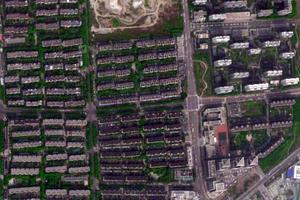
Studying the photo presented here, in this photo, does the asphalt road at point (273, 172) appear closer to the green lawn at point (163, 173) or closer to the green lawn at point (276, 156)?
the green lawn at point (276, 156)

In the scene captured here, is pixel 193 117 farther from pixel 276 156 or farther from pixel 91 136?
pixel 91 136

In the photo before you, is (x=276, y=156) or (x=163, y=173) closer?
(x=163, y=173)

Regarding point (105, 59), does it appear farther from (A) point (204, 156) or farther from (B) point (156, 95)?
(A) point (204, 156)

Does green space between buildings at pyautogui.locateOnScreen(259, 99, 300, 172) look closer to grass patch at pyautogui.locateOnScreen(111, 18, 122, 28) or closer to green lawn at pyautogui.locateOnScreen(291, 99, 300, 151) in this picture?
green lawn at pyautogui.locateOnScreen(291, 99, 300, 151)

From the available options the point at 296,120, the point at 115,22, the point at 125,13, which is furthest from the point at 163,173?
the point at 125,13

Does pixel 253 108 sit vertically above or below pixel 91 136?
above

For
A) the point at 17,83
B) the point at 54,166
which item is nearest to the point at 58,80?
the point at 17,83
